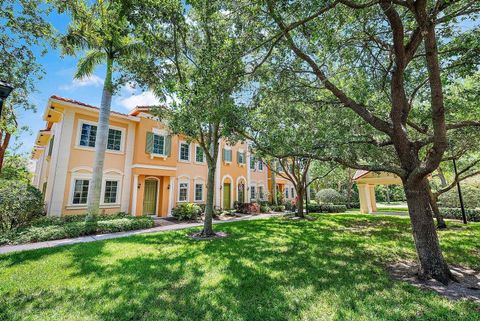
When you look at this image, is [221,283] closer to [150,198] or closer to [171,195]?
[171,195]

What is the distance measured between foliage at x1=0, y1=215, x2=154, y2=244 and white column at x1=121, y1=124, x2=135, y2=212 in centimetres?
204

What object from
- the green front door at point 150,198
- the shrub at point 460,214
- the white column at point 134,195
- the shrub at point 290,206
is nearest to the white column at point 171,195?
the green front door at point 150,198

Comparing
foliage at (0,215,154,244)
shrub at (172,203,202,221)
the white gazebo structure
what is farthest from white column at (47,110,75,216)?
the white gazebo structure

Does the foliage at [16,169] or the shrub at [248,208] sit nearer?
the foliage at [16,169]

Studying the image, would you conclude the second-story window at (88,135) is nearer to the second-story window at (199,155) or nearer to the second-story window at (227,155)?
the second-story window at (199,155)

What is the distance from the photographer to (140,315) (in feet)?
11.3

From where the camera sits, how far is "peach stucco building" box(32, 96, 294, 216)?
12242 millimetres

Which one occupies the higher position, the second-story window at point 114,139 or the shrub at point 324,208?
the second-story window at point 114,139

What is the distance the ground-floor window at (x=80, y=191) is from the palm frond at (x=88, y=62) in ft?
19.4

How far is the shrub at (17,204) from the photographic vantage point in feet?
30.4

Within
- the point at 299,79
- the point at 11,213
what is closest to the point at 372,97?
the point at 299,79

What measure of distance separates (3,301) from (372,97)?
1148cm

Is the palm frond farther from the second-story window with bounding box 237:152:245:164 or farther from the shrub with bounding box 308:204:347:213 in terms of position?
the shrub with bounding box 308:204:347:213

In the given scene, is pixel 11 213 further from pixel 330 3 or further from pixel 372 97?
pixel 372 97
